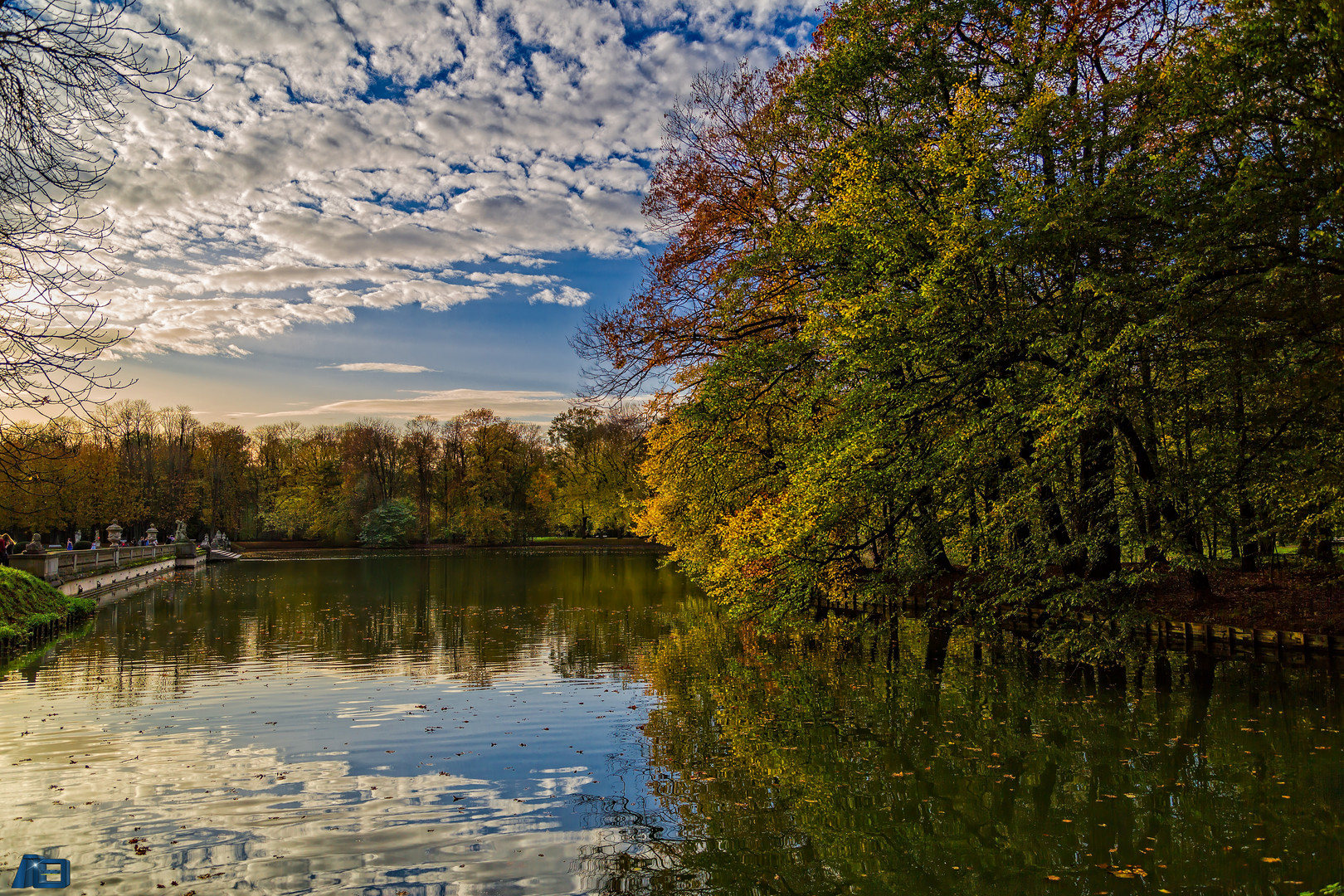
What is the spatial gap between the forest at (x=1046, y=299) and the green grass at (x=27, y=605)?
1811 cm

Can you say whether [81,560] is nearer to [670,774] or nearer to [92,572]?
[92,572]

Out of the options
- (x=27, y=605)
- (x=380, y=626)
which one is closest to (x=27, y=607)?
(x=27, y=605)

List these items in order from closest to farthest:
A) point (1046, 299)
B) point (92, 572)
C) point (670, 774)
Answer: point (670, 774), point (1046, 299), point (92, 572)

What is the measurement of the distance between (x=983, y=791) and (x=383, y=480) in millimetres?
75433

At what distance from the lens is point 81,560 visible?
3581 cm

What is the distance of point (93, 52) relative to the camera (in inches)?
246

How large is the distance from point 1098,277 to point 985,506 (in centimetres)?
487

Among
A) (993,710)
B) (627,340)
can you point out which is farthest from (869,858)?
(627,340)

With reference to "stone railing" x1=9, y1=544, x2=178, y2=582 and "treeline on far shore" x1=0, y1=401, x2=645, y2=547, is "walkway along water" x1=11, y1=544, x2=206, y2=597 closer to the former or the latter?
"stone railing" x1=9, y1=544, x2=178, y2=582

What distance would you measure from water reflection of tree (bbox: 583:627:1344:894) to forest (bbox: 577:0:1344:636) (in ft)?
6.50

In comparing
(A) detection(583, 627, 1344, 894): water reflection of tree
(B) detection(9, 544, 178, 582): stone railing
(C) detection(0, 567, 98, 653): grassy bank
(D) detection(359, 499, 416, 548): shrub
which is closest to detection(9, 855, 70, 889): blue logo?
(A) detection(583, 627, 1344, 894): water reflection of tree

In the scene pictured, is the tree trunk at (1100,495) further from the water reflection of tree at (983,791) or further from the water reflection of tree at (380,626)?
the water reflection of tree at (380,626)

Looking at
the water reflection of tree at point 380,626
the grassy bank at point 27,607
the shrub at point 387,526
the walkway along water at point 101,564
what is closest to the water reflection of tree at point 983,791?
the water reflection of tree at point 380,626

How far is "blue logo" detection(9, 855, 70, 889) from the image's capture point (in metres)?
6.58
